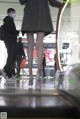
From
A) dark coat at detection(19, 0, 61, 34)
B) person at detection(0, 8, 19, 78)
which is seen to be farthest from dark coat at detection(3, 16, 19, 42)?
dark coat at detection(19, 0, 61, 34)

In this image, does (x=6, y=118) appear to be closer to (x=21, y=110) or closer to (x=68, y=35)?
(x=21, y=110)

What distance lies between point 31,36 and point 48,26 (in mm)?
240

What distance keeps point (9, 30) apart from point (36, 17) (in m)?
2.45

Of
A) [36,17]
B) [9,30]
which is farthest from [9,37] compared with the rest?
[36,17]

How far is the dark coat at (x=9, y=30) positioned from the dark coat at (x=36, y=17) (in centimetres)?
232

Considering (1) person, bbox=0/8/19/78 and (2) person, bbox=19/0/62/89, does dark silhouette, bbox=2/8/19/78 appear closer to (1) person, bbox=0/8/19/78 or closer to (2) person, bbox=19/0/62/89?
(1) person, bbox=0/8/19/78

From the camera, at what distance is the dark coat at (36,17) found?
3.80 metres

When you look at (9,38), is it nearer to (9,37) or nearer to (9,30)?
(9,37)

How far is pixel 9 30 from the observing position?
622cm

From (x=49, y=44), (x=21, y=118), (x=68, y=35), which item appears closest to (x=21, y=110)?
(x=21, y=118)

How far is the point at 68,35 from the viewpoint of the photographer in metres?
4.80

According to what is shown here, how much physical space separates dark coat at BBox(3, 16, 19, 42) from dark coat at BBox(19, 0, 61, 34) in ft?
7.61

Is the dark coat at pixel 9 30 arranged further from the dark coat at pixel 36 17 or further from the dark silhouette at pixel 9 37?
the dark coat at pixel 36 17

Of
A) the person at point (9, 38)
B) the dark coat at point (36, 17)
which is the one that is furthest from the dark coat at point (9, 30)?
the dark coat at point (36, 17)
